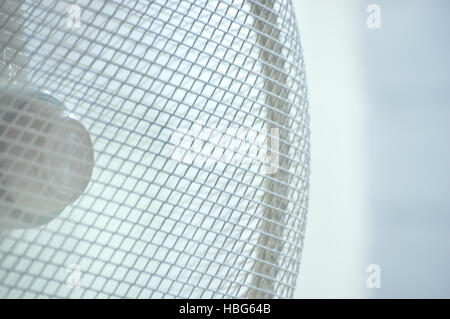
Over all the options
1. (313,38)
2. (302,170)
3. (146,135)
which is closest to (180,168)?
(146,135)

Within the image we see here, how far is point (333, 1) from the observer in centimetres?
94

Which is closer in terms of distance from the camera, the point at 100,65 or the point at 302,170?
the point at 100,65

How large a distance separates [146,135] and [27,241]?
129 millimetres

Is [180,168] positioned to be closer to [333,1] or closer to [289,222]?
[289,222]

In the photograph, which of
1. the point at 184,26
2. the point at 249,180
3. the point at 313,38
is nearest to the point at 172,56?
the point at 184,26

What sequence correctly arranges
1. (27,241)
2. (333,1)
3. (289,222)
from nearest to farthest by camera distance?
(27,241)
(289,222)
(333,1)

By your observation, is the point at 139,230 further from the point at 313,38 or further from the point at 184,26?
the point at 313,38

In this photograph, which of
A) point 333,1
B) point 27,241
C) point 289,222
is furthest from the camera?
point 333,1

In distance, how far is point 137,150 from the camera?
17.7 inches

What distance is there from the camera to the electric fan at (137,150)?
1.40ft

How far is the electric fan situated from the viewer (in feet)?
→ 1.40

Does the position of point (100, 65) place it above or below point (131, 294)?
above
